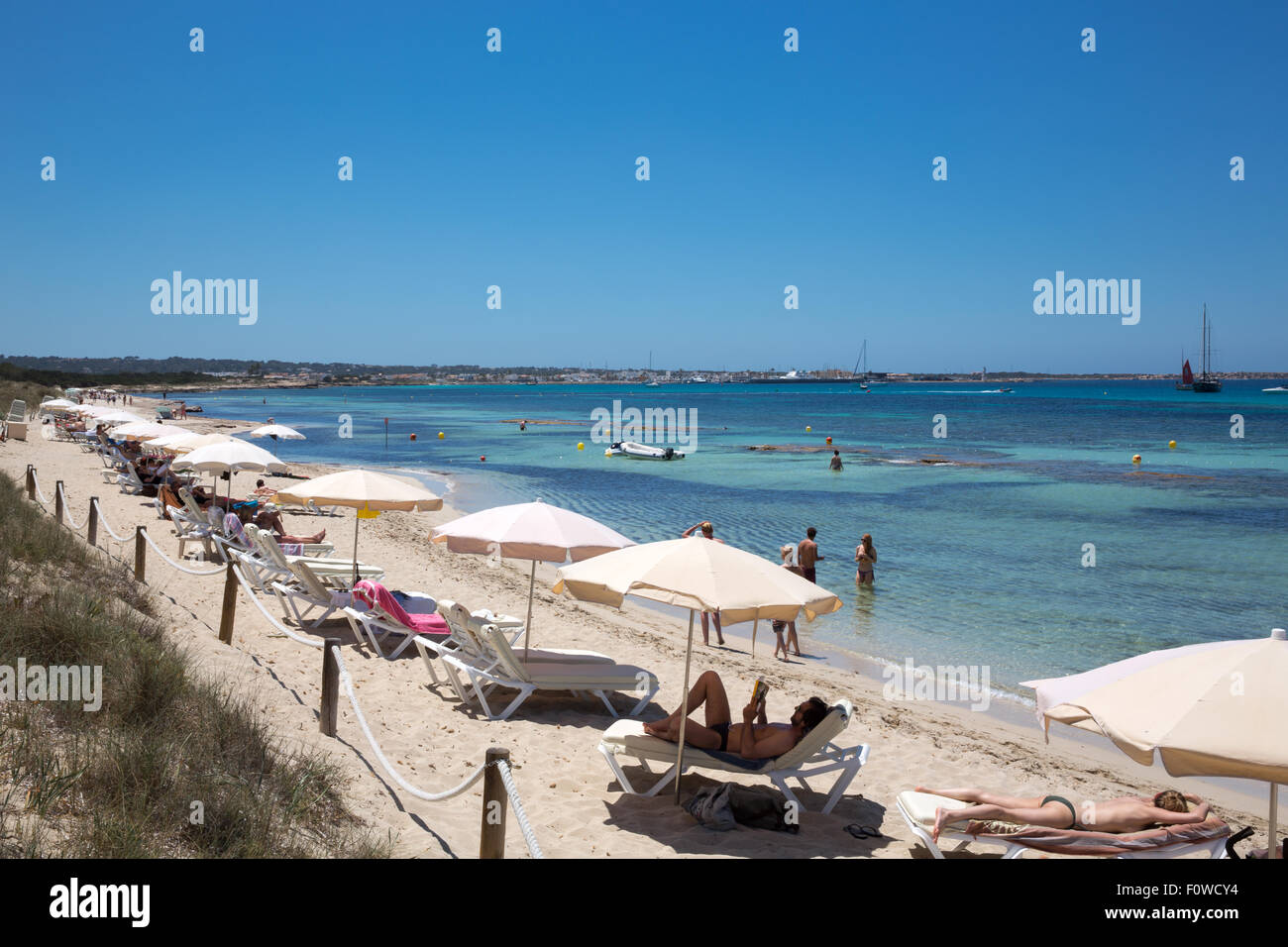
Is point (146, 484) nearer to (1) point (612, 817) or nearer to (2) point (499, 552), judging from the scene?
(2) point (499, 552)

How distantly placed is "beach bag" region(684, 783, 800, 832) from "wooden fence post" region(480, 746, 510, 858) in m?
1.98

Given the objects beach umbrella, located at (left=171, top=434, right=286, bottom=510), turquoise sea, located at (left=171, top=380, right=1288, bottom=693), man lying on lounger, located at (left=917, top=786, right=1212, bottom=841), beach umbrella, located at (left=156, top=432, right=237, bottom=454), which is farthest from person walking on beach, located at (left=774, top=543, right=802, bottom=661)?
beach umbrella, located at (left=156, top=432, right=237, bottom=454)

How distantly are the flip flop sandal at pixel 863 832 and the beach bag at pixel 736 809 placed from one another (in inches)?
14.0

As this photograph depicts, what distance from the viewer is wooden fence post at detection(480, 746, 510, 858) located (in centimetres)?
401

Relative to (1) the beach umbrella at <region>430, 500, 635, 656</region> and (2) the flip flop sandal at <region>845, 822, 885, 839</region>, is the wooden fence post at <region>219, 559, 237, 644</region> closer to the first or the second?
(1) the beach umbrella at <region>430, 500, 635, 656</region>

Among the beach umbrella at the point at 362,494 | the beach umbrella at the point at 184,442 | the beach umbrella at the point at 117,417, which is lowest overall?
the beach umbrella at the point at 362,494

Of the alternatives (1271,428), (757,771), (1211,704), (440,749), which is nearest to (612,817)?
(757,771)

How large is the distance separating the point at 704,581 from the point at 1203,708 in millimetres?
2655

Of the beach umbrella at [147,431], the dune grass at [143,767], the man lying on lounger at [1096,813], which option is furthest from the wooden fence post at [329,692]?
the beach umbrella at [147,431]

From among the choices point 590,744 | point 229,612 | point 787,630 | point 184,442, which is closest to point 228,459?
point 184,442

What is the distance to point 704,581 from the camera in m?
5.39

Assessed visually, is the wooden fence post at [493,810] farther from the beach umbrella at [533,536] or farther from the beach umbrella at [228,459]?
the beach umbrella at [228,459]

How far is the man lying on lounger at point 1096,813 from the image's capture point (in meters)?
4.83
